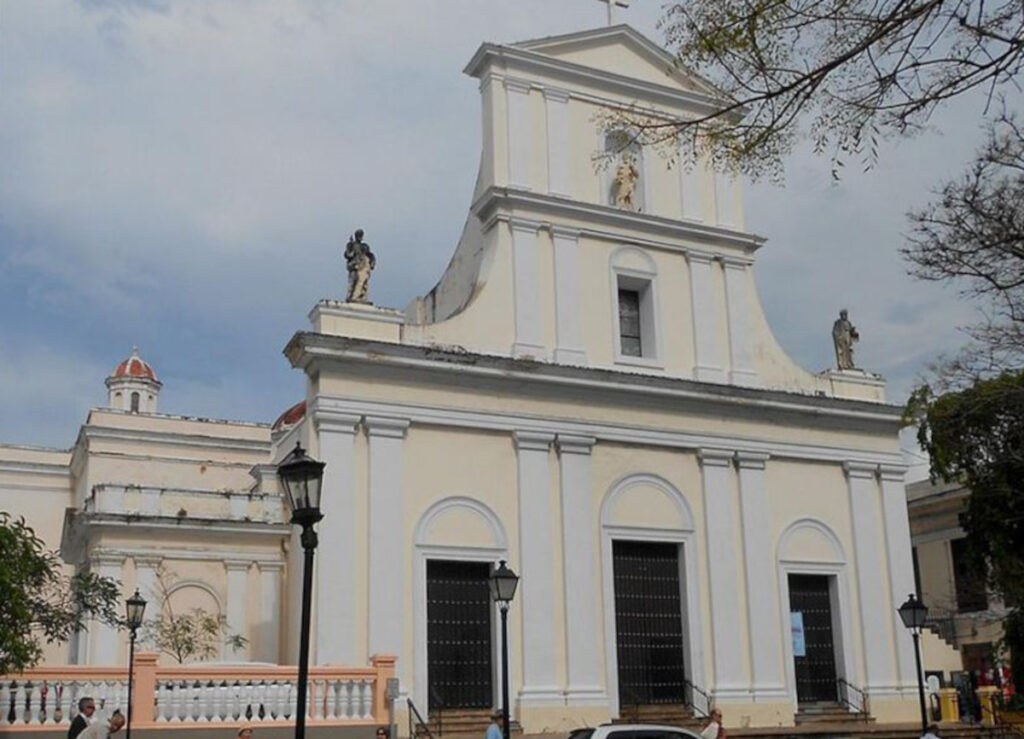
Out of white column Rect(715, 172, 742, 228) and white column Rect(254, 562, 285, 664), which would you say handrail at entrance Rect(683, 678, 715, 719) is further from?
white column Rect(254, 562, 285, 664)

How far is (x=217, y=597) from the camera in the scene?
2756 centimetres

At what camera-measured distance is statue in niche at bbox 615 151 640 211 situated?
23.6 m

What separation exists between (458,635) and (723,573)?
5.19 metres

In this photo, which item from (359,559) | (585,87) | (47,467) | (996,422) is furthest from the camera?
(47,467)

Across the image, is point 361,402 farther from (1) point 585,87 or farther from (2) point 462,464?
(1) point 585,87

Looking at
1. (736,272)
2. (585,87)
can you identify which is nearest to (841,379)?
(736,272)

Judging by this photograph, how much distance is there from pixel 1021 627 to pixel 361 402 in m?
15.2

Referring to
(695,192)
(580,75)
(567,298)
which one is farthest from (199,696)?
(695,192)

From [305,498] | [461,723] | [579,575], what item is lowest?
[461,723]

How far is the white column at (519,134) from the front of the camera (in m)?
22.6

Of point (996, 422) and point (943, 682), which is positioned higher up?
point (996, 422)

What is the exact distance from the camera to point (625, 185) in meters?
23.7

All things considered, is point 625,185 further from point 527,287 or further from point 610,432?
point 610,432

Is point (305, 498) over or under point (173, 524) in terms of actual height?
under
